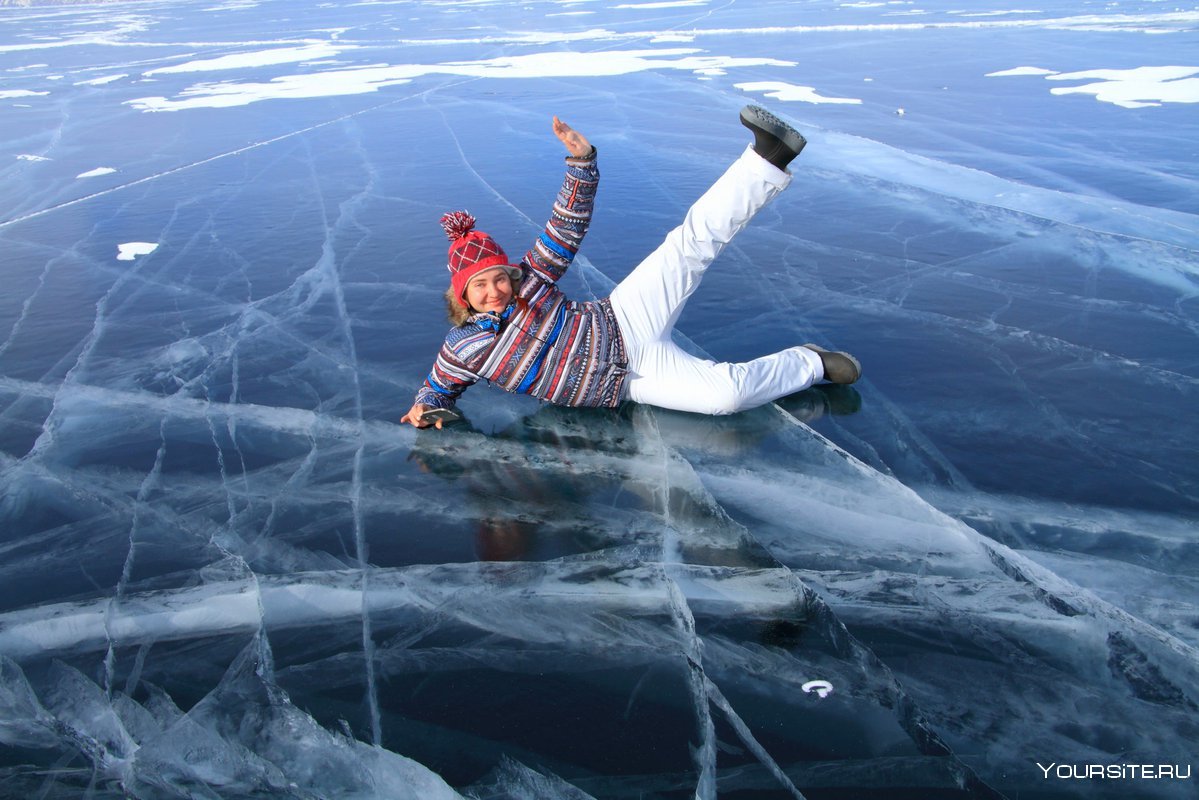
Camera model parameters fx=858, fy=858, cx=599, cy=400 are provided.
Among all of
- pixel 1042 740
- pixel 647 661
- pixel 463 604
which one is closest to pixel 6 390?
pixel 463 604

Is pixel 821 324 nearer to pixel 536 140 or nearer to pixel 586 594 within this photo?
pixel 586 594

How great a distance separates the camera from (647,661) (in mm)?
1925

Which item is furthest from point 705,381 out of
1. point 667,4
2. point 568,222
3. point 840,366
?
point 667,4

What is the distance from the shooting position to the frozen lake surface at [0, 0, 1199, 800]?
1735 millimetres

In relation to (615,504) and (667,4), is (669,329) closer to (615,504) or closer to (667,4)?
(615,504)

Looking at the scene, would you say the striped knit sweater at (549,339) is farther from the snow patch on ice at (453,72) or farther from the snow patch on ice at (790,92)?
the snow patch on ice at (453,72)

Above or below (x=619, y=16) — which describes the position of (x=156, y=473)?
below

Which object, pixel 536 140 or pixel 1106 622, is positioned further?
pixel 536 140

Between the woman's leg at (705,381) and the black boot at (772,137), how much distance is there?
67 centimetres

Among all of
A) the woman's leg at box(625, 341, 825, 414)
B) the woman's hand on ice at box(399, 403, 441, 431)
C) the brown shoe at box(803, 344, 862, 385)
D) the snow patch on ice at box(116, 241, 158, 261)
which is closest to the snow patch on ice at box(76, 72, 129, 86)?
the snow patch on ice at box(116, 241, 158, 261)

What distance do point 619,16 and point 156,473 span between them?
47.1 feet

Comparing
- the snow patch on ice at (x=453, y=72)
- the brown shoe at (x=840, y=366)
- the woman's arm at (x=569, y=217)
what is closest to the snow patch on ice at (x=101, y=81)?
the snow patch on ice at (x=453, y=72)

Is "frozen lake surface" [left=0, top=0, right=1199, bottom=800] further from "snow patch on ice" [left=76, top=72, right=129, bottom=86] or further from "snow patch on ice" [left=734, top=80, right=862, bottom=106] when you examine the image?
"snow patch on ice" [left=76, top=72, right=129, bottom=86]

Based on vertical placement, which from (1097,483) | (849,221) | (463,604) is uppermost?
(849,221)
